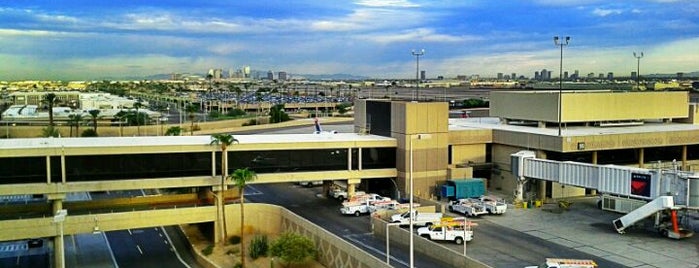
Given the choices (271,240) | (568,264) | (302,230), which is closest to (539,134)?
(302,230)

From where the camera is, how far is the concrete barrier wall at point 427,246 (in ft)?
127

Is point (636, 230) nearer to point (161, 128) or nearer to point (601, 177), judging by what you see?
point (601, 177)

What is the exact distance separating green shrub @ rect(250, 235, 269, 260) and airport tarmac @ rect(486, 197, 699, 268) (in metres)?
18.8

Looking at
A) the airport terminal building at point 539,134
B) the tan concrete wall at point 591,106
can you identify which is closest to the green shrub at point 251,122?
the tan concrete wall at point 591,106

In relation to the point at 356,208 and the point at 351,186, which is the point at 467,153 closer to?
the point at 351,186

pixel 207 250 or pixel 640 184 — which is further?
pixel 207 250

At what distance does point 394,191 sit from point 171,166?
22.1 meters

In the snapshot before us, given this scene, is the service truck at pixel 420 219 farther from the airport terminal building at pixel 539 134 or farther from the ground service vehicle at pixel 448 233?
the airport terminal building at pixel 539 134

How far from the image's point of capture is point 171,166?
5634 centimetres

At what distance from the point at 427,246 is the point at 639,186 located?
62.2 feet

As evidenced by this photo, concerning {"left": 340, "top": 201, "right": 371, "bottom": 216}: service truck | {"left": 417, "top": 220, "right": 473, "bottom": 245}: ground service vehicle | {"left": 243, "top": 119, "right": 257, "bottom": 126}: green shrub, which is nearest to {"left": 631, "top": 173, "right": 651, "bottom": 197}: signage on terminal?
{"left": 417, "top": 220, "right": 473, "bottom": 245}: ground service vehicle

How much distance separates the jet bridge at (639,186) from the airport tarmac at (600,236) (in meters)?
1.21

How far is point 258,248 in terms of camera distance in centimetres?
4850

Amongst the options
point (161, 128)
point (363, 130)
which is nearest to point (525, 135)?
point (363, 130)
